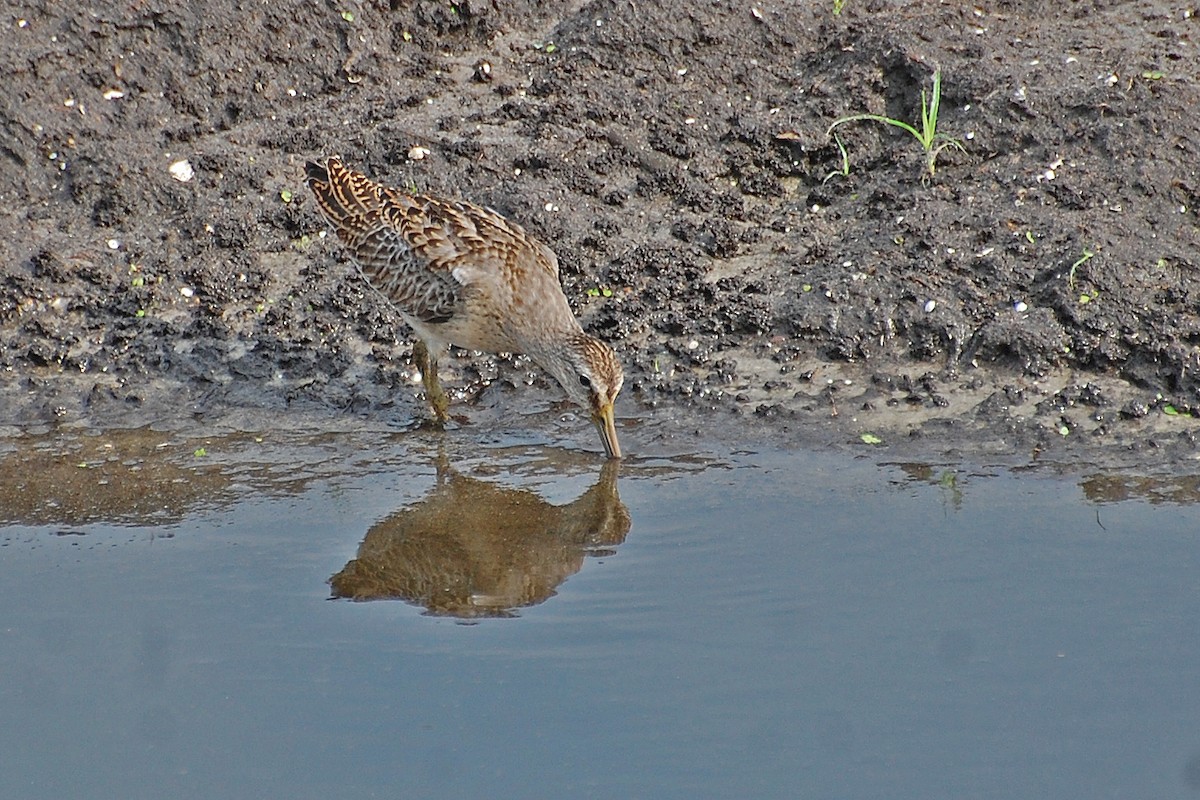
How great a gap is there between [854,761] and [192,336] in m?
4.42

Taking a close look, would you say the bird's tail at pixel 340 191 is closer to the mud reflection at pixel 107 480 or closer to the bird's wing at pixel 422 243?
the bird's wing at pixel 422 243

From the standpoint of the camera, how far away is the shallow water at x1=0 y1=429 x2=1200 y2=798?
4.64 metres

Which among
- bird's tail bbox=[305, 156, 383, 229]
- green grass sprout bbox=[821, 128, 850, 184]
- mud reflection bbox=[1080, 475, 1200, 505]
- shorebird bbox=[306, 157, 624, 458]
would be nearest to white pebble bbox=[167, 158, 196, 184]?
bird's tail bbox=[305, 156, 383, 229]

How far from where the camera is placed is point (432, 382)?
7.07m

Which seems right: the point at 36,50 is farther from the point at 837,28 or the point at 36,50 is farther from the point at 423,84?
the point at 837,28

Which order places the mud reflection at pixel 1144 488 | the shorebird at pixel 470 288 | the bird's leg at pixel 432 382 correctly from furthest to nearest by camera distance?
the bird's leg at pixel 432 382
the shorebird at pixel 470 288
the mud reflection at pixel 1144 488

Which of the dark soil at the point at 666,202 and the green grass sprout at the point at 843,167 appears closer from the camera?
the dark soil at the point at 666,202

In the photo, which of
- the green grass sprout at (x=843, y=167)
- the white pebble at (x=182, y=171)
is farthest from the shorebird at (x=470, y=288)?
the green grass sprout at (x=843, y=167)

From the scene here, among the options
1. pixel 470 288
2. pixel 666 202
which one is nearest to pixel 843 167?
pixel 666 202

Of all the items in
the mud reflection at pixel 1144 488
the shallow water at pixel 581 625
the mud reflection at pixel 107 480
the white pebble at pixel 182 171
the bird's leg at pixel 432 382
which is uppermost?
the white pebble at pixel 182 171

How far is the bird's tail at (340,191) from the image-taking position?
739 centimetres

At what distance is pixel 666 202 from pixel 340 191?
190cm

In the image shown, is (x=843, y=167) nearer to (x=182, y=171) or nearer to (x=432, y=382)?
(x=432, y=382)

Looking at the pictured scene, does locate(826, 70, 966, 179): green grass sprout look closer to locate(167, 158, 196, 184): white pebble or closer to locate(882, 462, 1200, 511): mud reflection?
locate(882, 462, 1200, 511): mud reflection
